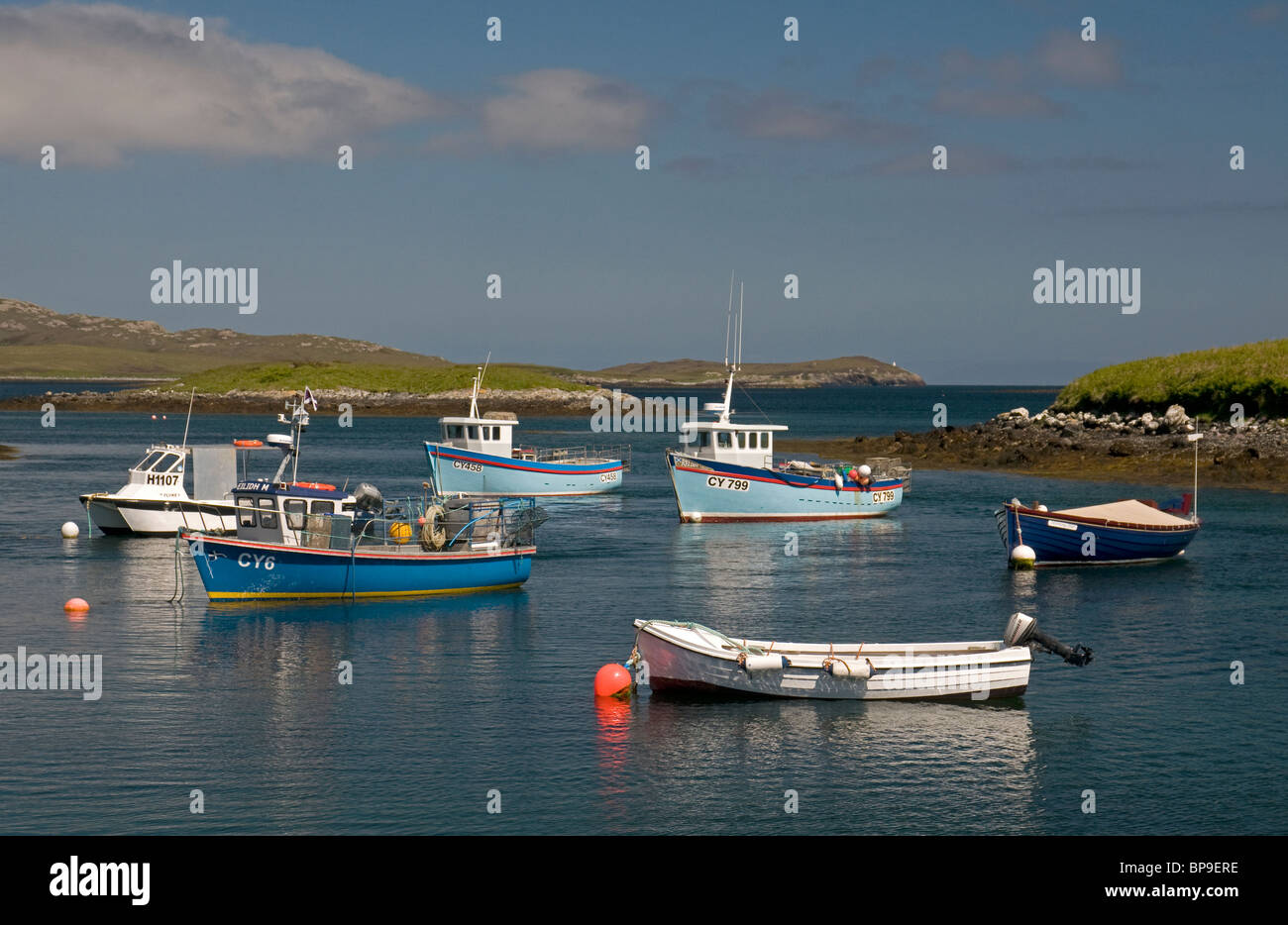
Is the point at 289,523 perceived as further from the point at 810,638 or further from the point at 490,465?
the point at 490,465

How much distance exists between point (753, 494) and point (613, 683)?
32373 mm

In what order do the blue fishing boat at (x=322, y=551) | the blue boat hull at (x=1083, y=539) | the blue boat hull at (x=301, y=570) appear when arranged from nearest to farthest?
the blue boat hull at (x=301, y=570), the blue fishing boat at (x=322, y=551), the blue boat hull at (x=1083, y=539)

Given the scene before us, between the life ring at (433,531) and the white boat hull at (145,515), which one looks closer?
the life ring at (433,531)

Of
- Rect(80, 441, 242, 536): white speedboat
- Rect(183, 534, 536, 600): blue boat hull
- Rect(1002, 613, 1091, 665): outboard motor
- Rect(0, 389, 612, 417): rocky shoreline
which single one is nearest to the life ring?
Rect(183, 534, 536, 600): blue boat hull

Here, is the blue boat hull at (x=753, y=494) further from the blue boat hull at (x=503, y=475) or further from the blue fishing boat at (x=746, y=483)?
the blue boat hull at (x=503, y=475)

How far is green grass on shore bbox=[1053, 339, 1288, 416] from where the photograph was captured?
83.3 meters

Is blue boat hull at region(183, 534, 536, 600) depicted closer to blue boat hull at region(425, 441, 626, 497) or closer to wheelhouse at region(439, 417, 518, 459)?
blue boat hull at region(425, 441, 626, 497)

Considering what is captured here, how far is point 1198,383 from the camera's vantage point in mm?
88812

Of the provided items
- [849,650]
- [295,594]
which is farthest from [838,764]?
[295,594]

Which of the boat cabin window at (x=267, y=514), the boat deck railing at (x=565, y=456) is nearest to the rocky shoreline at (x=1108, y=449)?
the boat deck railing at (x=565, y=456)

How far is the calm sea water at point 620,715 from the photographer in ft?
65.7

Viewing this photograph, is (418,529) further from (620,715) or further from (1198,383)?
(1198,383)

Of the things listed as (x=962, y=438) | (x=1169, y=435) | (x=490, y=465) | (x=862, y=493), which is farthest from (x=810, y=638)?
(x=962, y=438)
